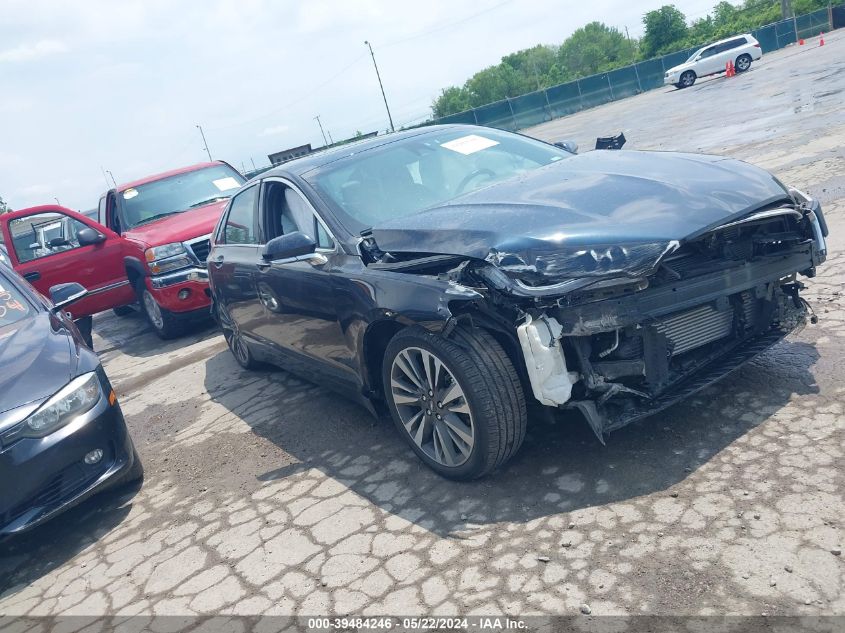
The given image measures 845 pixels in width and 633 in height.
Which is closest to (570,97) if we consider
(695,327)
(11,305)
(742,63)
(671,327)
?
(742,63)

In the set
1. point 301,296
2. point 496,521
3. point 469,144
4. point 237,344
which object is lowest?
point 496,521

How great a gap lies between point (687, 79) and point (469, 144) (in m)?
32.6

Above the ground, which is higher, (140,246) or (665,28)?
(665,28)

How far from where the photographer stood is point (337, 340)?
411 centimetres

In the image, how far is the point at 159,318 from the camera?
859cm

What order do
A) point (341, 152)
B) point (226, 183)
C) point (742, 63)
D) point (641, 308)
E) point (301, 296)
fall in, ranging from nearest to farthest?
point (641, 308), point (301, 296), point (341, 152), point (226, 183), point (742, 63)

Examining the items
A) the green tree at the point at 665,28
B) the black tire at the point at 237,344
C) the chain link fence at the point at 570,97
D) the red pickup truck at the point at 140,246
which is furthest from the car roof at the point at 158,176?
the green tree at the point at 665,28

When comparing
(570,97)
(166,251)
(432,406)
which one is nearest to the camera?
(432,406)

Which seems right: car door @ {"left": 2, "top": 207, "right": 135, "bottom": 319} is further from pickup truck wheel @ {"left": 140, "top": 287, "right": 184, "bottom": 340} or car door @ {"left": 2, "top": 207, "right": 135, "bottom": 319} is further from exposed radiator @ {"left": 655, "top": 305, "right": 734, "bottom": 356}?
exposed radiator @ {"left": 655, "top": 305, "right": 734, "bottom": 356}

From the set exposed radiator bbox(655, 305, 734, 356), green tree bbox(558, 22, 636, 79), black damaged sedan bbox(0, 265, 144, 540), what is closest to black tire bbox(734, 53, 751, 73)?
exposed radiator bbox(655, 305, 734, 356)

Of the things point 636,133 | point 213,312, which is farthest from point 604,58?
point 213,312

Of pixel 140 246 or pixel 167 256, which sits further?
pixel 140 246

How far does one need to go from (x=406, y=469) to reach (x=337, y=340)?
83 cm

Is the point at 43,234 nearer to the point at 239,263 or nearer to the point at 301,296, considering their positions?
the point at 239,263
